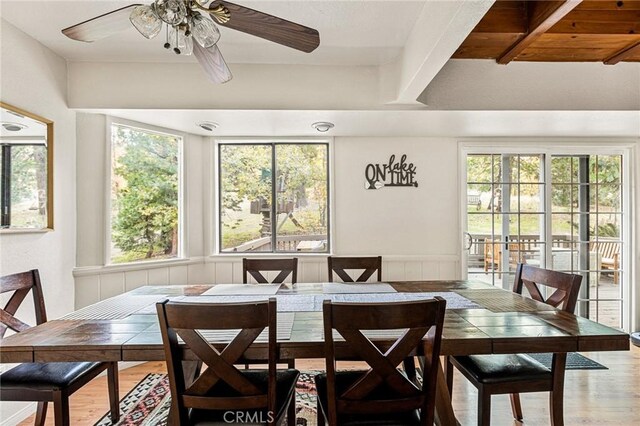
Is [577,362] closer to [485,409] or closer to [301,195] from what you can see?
[485,409]

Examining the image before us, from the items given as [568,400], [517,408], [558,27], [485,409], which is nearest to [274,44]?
[558,27]

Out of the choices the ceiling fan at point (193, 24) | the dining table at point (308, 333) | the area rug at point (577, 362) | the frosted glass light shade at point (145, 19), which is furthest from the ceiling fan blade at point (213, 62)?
the area rug at point (577, 362)

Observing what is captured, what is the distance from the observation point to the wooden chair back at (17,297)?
1.76 meters

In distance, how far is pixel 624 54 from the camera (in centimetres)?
243

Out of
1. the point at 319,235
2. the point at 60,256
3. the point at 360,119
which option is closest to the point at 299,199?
the point at 319,235

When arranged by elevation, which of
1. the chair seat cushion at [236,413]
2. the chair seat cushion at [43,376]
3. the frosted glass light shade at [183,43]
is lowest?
the chair seat cushion at [236,413]

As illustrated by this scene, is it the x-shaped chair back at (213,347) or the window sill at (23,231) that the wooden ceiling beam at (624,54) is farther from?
the window sill at (23,231)

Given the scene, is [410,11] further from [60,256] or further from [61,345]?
[60,256]

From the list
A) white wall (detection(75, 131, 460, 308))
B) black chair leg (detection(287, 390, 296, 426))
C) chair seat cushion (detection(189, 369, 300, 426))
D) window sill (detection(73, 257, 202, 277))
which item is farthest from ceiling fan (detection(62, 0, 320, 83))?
white wall (detection(75, 131, 460, 308))

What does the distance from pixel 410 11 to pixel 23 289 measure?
8.85 feet

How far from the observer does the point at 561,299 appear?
6.38 feet

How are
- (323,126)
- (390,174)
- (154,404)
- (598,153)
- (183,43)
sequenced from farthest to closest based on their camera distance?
(598,153), (390,174), (323,126), (154,404), (183,43)

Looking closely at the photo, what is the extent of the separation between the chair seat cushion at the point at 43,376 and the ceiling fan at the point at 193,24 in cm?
161

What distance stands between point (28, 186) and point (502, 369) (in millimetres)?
3074
